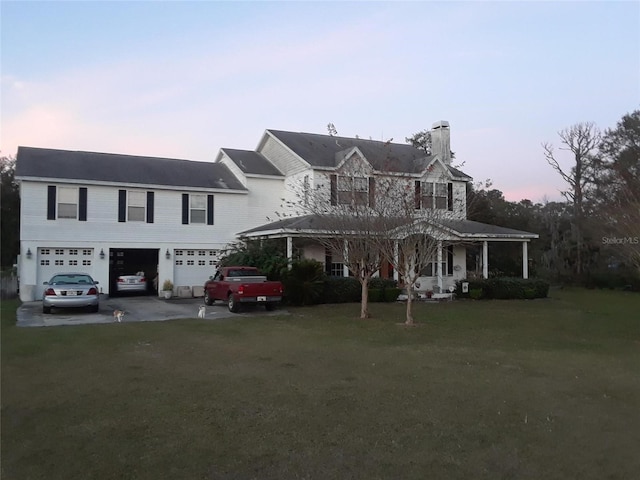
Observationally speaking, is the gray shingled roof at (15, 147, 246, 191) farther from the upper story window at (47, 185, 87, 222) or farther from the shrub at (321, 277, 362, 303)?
the shrub at (321, 277, 362, 303)

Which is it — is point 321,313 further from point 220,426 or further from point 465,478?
point 465,478

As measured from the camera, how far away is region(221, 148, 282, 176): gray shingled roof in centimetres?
2844

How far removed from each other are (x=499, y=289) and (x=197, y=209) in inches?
583

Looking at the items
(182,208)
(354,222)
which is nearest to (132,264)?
(182,208)

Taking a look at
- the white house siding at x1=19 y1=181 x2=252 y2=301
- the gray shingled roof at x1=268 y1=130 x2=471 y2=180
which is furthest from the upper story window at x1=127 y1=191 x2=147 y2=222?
the gray shingled roof at x1=268 y1=130 x2=471 y2=180

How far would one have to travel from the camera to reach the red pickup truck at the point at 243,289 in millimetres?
18875

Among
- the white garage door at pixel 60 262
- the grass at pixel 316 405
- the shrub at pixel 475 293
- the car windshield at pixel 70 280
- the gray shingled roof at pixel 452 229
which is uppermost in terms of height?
the gray shingled roof at pixel 452 229

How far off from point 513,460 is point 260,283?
46.4 feet

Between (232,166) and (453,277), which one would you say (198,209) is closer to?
(232,166)

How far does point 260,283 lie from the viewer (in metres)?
19.1

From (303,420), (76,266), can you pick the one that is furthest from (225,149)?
(303,420)

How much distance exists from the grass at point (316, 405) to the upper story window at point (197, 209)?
41.4ft

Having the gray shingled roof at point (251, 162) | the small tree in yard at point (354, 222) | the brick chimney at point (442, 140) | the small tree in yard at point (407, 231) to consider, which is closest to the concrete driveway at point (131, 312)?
the small tree in yard at point (354, 222)

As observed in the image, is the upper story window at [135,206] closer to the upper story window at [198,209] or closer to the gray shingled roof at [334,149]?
the upper story window at [198,209]
